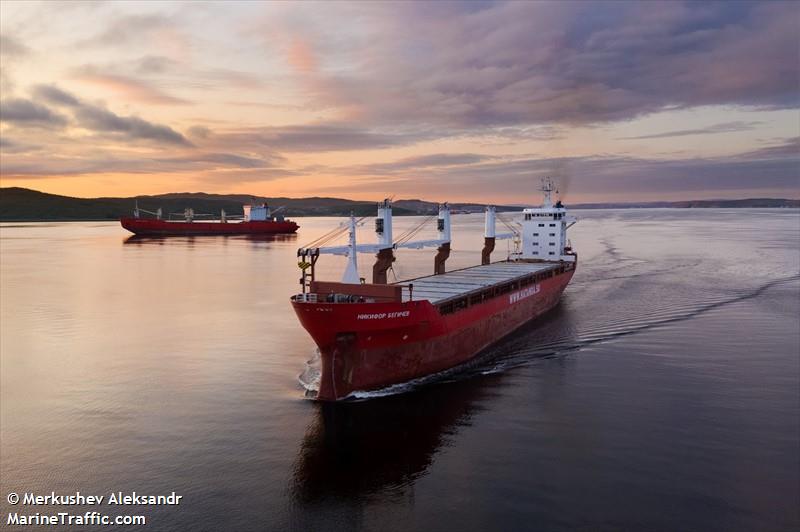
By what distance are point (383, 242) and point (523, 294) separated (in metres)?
11.0

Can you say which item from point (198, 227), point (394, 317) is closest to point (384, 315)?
point (394, 317)

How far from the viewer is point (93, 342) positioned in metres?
31.1

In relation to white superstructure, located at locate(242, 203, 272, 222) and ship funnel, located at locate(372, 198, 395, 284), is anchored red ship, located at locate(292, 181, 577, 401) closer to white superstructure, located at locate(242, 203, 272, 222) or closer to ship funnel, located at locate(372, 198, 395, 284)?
ship funnel, located at locate(372, 198, 395, 284)

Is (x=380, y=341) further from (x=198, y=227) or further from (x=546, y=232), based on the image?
(x=198, y=227)

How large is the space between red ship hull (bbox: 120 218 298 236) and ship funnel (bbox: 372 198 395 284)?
354 ft

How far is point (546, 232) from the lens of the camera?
49.3 m

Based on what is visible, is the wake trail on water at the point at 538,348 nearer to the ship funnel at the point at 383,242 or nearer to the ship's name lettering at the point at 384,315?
the ship's name lettering at the point at 384,315

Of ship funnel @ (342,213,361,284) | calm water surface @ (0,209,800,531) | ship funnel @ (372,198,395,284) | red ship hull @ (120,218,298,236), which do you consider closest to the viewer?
calm water surface @ (0,209,800,531)

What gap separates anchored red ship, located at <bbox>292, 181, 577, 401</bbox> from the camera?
20.6 metres

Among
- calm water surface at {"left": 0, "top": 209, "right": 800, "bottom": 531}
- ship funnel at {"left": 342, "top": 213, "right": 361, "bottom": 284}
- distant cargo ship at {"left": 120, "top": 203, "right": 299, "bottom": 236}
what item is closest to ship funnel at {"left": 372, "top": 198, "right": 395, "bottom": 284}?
ship funnel at {"left": 342, "top": 213, "right": 361, "bottom": 284}

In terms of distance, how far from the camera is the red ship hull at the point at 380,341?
20344mm

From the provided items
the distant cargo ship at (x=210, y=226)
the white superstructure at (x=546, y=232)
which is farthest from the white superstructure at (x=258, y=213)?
the white superstructure at (x=546, y=232)

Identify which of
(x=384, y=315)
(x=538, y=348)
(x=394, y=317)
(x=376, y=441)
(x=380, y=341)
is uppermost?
(x=384, y=315)

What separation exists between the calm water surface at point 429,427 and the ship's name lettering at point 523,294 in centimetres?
244
